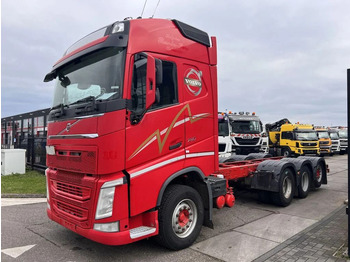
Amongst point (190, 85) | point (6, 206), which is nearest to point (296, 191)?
point (190, 85)

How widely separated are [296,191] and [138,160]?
223 inches

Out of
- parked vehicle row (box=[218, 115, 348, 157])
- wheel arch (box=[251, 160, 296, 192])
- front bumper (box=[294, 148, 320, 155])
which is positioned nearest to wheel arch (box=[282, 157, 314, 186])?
wheel arch (box=[251, 160, 296, 192])

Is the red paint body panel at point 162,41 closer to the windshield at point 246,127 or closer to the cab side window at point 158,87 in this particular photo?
the cab side window at point 158,87

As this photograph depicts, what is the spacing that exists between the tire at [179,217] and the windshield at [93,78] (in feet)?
5.62

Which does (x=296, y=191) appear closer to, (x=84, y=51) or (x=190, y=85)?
(x=190, y=85)

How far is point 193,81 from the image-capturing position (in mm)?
4750

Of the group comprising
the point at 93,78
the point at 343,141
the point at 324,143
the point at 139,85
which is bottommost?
the point at 324,143

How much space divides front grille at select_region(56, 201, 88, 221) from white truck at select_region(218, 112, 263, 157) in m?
11.8

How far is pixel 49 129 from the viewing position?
4.59m

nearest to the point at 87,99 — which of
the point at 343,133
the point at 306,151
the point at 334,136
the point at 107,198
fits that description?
the point at 107,198

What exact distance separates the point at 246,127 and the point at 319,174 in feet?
26.9

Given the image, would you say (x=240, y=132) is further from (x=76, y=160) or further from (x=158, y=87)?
(x=76, y=160)

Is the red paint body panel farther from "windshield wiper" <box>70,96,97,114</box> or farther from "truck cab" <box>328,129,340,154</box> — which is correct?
"truck cab" <box>328,129,340,154</box>

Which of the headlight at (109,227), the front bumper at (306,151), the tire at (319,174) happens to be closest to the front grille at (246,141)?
the front bumper at (306,151)
